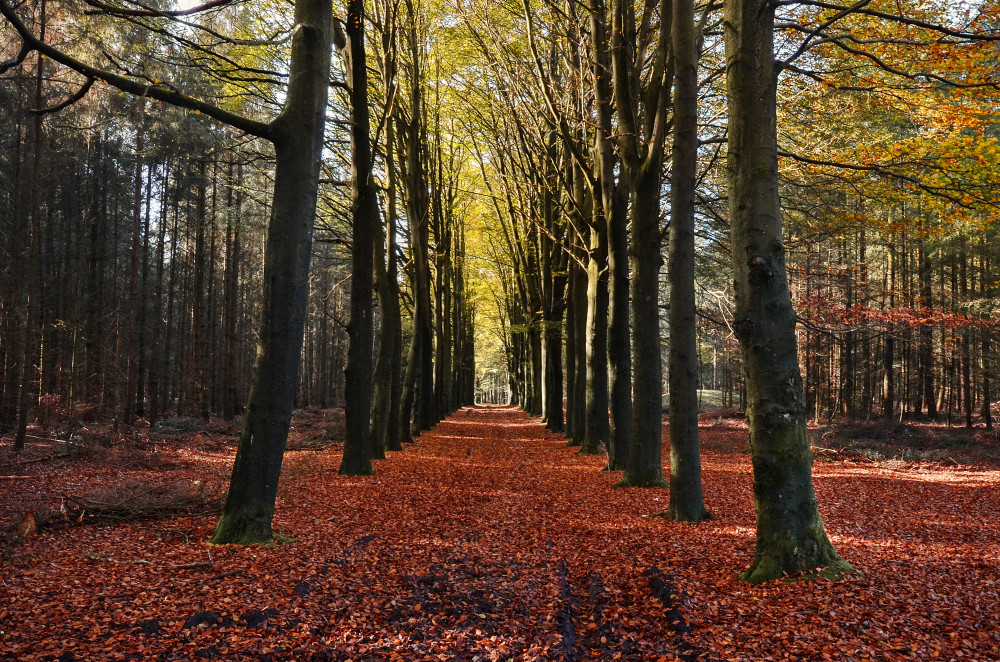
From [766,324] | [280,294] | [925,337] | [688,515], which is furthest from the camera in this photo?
[925,337]

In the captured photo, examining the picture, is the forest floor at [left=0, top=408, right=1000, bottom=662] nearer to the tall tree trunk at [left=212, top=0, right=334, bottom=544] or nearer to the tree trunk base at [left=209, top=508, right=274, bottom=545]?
the tree trunk base at [left=209, top=508, right=274, bottom=545]

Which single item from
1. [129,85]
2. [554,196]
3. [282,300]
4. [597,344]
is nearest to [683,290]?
[282,300]

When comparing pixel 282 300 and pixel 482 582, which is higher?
pixel 282 300

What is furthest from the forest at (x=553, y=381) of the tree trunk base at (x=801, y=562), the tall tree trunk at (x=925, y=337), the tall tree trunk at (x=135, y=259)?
the tall tree trunk at (x=925, y=337)

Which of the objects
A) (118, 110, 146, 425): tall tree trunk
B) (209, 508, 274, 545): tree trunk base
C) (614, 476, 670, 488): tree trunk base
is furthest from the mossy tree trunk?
(118, 110, 146, 425): tall tree trunk

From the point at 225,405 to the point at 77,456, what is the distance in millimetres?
12913

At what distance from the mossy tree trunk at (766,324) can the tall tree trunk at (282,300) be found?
4202 millimetres

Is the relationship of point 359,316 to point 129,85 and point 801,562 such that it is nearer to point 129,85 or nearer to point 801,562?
point 129,85

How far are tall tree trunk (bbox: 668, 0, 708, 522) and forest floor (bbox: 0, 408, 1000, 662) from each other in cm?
56

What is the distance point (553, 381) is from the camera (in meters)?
22.6

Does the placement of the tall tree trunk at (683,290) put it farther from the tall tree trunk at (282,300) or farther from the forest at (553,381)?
the tall tree trunk at (282,300)

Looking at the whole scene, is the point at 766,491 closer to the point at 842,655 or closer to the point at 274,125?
the point at 842,655

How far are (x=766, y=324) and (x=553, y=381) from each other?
18.0m

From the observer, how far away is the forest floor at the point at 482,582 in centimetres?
346
